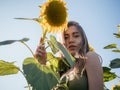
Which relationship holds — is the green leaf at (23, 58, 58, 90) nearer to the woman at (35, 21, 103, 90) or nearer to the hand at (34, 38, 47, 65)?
the hand at (34, 38, 47, 65)

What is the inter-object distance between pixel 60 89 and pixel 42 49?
31 centimetres

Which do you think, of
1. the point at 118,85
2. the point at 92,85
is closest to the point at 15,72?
the point at 92,85

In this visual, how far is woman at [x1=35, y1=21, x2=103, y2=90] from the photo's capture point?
6.56ft

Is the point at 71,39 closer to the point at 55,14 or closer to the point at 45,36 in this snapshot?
the point at 55,14

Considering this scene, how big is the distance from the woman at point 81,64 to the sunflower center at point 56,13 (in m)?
0.54

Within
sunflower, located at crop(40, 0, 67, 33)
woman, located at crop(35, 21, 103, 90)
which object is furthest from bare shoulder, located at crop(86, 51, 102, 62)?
sunflower, located at crop(40, 0, 67, 33)

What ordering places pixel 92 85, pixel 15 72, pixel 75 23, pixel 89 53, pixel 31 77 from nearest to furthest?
pixel 31 77, pixel 15 72, pixel 92 85, pixel 89 53, pixel 75 23

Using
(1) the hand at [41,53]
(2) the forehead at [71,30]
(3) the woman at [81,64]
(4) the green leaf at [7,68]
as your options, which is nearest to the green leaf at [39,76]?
(1) the hand at [41,53]

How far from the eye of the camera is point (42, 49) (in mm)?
1373

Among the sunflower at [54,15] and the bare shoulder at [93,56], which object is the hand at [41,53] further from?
the bare shoulder at [93,56]

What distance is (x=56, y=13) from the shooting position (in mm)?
1567

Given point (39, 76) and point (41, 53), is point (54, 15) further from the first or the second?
point (39, 76)

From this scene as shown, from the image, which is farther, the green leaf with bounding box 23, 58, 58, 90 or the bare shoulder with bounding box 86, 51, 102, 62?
the bare shoulder with bounding box 86, 51, 102, 62

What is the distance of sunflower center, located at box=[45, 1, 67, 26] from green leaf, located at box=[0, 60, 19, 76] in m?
0.30
